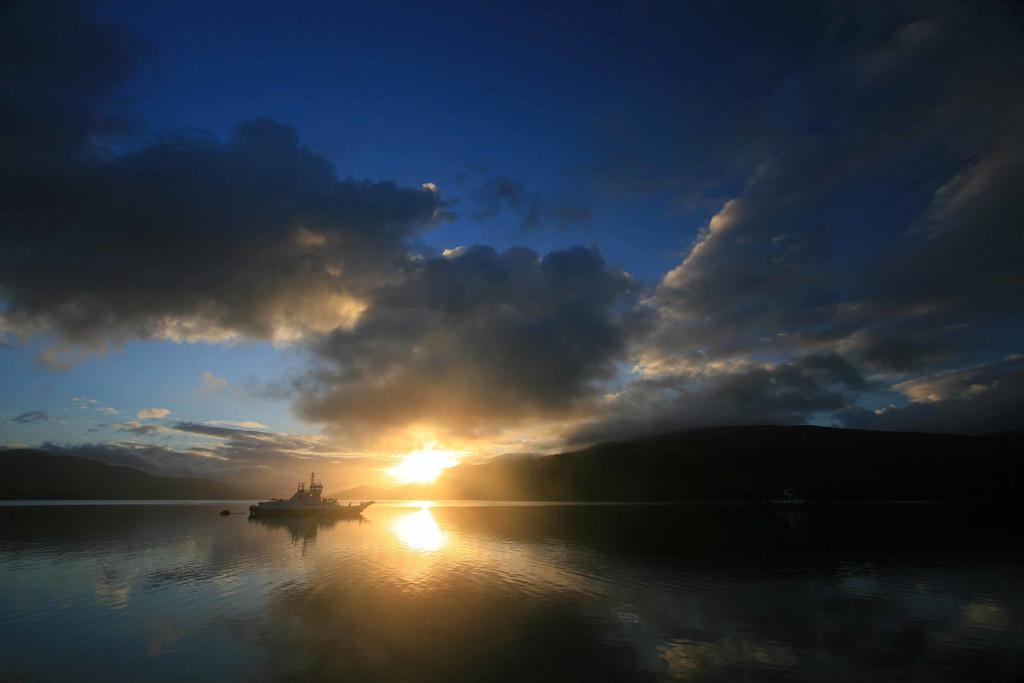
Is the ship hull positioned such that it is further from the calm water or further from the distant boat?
the calm water

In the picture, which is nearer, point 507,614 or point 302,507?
point 507,614

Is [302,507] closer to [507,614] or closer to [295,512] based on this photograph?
[295,512]

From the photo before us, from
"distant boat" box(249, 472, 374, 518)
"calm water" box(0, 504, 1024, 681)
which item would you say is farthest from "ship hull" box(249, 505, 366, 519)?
"calm water" box(0, 504, 1024, 681)

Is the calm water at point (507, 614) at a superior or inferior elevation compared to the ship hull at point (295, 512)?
inferior

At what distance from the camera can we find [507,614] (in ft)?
123

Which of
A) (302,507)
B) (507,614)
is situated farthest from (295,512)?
(507,614)

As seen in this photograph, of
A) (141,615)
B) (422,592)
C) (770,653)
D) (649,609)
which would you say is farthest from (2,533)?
(770,653)

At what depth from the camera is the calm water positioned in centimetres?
2644

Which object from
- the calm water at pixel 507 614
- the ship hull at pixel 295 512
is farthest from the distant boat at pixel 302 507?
the calm water at pixel 507 614

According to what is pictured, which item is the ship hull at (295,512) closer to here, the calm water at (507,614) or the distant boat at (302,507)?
the distant boat at (302,507)

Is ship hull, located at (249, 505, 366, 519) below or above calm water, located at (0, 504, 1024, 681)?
above

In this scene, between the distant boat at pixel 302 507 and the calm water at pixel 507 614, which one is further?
the distant boat at pixel 302 507

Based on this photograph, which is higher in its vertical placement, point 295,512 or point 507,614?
point 295,512

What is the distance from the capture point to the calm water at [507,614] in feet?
86.7
